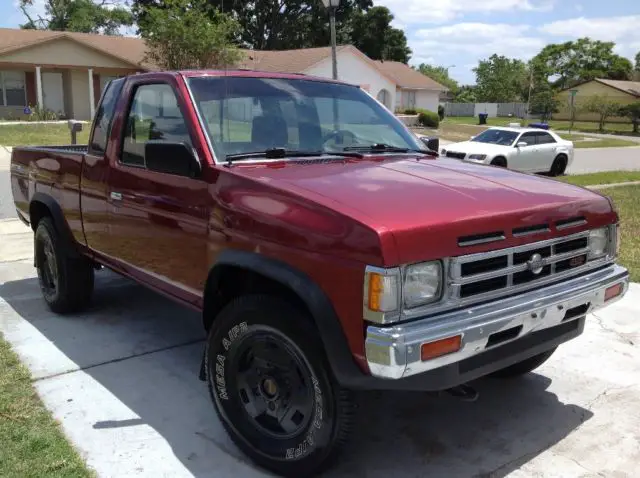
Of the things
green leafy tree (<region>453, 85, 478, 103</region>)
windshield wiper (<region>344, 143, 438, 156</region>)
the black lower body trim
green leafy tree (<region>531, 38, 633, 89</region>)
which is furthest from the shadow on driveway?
green leafy tree (<region>531, 38, 633, 89</region>)

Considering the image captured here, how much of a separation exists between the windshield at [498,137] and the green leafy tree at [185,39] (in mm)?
15832

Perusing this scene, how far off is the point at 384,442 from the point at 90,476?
1543 mm

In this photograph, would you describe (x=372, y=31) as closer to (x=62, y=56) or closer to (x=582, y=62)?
(x=62, y=56)

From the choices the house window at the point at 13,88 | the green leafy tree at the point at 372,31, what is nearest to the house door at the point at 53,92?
the house window at the point at 13,88

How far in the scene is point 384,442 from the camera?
11.8 ft

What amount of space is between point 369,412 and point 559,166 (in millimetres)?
17287

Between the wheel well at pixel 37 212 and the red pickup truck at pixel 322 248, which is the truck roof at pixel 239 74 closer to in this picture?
the red pickup truck at pixel 322 248

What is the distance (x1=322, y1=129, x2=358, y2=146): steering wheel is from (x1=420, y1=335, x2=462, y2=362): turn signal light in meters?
1.77

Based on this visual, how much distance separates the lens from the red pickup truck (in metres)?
2.73

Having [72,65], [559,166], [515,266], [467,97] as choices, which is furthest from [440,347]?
[467,97]

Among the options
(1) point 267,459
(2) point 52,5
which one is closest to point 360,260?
(1) point 267,459

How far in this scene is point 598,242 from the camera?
3529 millimetres

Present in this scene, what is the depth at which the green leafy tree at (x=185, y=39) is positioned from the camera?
99.0ft

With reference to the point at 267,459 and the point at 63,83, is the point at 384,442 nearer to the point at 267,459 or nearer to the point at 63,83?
the point at 267,459
